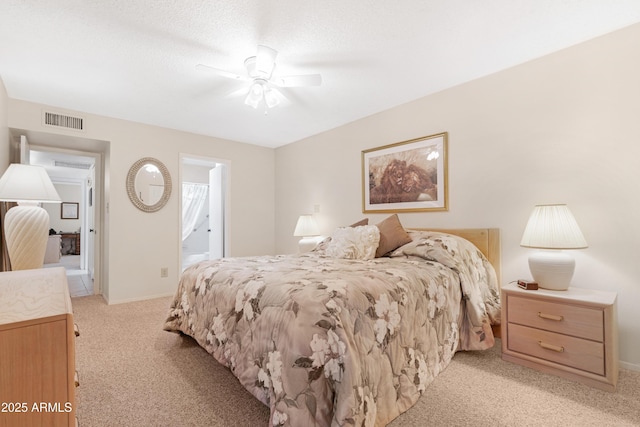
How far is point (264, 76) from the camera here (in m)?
2.34

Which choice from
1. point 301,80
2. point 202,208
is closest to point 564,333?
point 301,80

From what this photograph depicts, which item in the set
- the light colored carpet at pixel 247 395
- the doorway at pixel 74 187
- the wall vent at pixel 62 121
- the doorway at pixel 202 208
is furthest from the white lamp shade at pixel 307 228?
the wall vent at pixel 62 121

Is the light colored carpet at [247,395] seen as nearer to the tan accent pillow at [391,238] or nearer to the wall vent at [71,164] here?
the tan accent pillow at [391,238]

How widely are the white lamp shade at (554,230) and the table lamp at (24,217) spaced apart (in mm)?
3543

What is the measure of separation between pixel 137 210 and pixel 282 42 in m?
2.98

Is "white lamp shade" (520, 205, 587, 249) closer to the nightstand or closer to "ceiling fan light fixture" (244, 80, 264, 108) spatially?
the nightstand

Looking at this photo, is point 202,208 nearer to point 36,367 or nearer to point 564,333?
point 36,367

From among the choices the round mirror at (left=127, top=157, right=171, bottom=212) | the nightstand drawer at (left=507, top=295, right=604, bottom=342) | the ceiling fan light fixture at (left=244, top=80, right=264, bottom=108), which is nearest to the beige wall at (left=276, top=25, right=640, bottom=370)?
the nightstand drawer at (left=507, top=295, right=604, bottom=342)

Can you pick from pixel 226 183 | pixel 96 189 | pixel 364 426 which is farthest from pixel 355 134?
pixel 96 189

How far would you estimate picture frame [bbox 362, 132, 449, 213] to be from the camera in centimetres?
295

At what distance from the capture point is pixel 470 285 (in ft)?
7.16

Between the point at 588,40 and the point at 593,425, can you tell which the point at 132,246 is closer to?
the point at 593,425

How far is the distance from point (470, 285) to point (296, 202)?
3045 millimetres

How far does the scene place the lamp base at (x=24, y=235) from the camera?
2.06m
